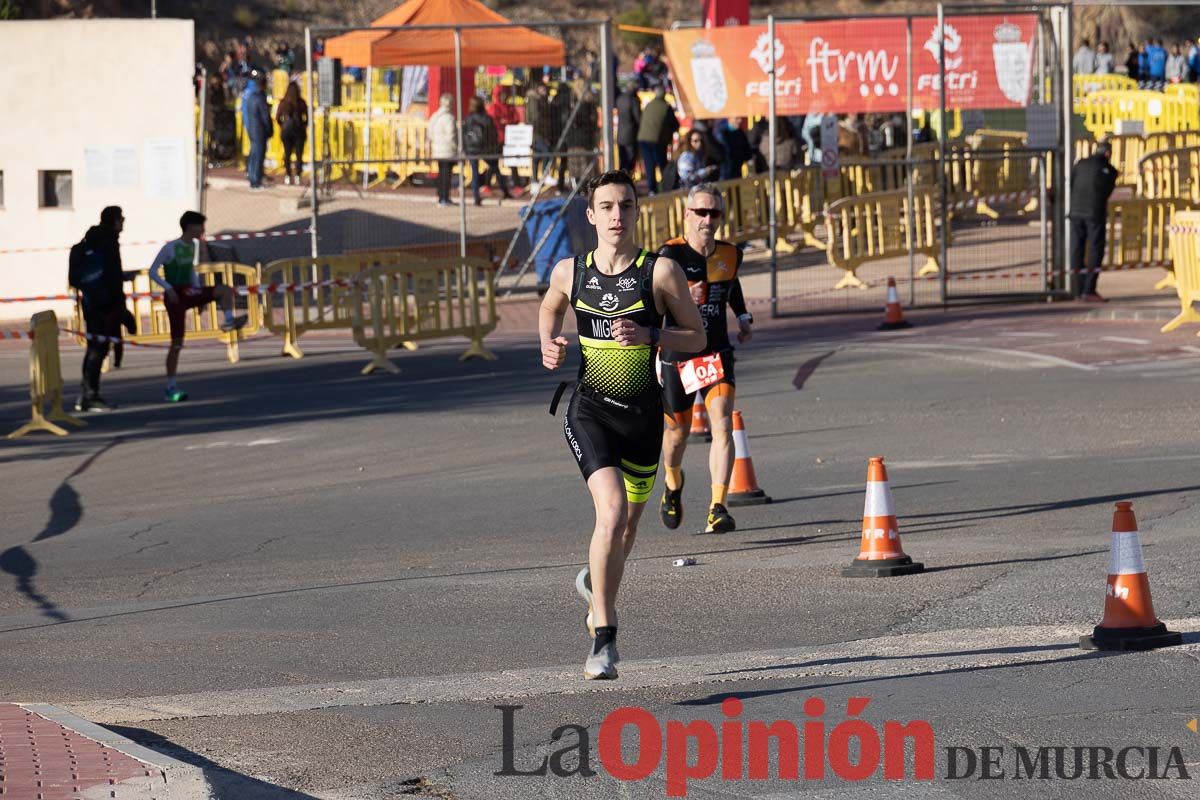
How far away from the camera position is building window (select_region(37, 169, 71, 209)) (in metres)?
27.2

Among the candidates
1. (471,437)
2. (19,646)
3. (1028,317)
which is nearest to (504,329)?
(1028,317)

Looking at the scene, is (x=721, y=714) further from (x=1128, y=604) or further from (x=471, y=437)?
(x=471, y=437)

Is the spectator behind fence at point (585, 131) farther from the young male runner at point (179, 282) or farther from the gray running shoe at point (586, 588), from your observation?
the gray running shoe at point (586, 588)

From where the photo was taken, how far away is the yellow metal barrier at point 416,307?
66.2ft

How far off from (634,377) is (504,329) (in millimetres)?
15699

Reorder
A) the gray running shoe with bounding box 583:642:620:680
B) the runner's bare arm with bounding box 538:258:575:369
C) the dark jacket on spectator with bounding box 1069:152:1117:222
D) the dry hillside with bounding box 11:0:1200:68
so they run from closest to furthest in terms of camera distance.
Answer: the gray running shoe with bounding box 583:642:620:680
the runner's bare arm with bounding box 538:258:575:369
the dark jacket on spectator with bounding box 1069:152:1117:222
the dry hillside with bounding box 11:0:1200:68

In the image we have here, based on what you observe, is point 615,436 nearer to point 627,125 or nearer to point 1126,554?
point 1126,554

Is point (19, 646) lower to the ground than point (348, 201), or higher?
lower

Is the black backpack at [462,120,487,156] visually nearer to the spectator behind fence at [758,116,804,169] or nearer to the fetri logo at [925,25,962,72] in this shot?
the spectator behind fence at [758,116,804,169]

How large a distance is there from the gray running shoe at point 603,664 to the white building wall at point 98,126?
20201 millimetres

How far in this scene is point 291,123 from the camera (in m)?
35.7

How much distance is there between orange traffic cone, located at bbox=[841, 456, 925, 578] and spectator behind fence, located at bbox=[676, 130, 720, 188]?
17.6 m

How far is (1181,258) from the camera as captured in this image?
66.2 feet

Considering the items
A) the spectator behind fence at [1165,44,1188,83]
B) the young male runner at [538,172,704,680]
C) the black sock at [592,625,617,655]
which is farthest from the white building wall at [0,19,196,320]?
the spectator behind fence at [1165,44,1188,83]
